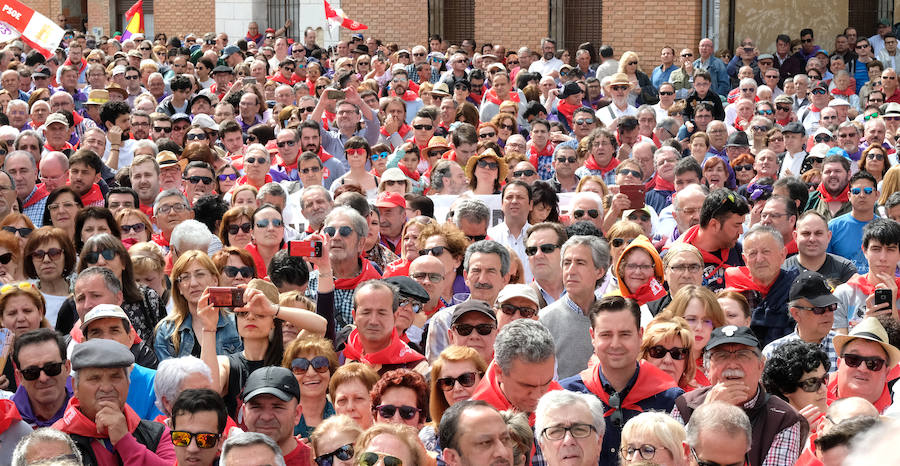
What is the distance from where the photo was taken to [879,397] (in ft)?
20.1

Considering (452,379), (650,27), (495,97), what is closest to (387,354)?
(452,379)

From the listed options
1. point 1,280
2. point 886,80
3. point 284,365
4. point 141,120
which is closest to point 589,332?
point 284,365

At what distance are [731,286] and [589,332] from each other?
1.41 metres

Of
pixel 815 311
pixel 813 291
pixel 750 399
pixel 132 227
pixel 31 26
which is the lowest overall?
pixel 750 399


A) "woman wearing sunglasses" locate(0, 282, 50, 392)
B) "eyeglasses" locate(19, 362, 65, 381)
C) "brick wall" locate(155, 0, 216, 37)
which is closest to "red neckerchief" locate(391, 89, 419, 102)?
"woman wearing sunglasses" locate(0, 282, 50, 392)

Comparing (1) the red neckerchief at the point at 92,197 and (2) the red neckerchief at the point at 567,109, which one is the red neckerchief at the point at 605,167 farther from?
(1) the red neckerchief at the point at 92,197

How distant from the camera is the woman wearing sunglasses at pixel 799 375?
19.7 ft

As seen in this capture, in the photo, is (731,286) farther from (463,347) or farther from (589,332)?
(463,347)

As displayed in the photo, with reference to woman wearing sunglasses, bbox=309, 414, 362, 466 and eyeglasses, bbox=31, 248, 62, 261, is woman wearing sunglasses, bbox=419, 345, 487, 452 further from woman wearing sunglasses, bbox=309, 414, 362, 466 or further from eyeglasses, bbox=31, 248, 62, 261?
eyeglasses, bbox=31, 248, 62, 261

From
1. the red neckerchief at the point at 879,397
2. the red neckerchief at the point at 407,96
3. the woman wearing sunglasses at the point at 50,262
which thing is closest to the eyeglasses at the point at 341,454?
the red neckerchief at the point at 879,397

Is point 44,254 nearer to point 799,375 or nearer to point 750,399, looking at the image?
point 750,399

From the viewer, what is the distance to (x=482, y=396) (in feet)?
18.9

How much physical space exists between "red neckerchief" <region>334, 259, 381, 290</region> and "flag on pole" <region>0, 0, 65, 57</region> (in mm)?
7805

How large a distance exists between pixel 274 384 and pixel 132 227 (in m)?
4.07
